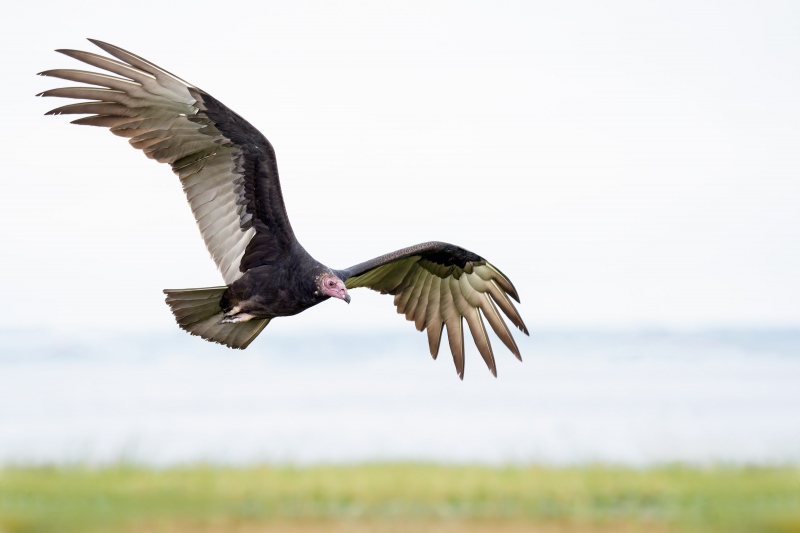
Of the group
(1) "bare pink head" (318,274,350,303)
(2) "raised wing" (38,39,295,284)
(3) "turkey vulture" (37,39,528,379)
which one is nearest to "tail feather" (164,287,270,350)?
(3) "turkey vulture" (37,39,528,379)

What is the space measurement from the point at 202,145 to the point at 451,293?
278 centimetres

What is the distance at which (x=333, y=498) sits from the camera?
25.2 ft

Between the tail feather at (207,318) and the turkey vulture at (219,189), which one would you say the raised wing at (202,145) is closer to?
the turkey vulture at (219,189)

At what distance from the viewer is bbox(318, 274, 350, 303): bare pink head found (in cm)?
670

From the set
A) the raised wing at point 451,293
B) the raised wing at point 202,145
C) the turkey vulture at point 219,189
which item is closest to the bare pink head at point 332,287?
the turkey vulture at point 219,189

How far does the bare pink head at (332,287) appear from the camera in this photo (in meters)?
6.70

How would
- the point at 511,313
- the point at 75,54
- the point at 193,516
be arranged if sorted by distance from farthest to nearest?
1. the point at 511,313
2. the point at 193,516
3. the point at 75,54

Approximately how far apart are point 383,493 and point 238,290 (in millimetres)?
2070

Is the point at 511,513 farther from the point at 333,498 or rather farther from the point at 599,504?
the point at 333,498

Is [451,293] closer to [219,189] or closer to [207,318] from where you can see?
[207,318]

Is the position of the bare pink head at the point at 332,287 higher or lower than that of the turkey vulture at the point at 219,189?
lower

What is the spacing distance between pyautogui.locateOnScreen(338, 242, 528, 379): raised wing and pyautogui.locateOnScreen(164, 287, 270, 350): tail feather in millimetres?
1298

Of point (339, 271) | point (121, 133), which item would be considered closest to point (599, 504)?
point (339, 271)

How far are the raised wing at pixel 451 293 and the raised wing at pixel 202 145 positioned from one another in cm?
151
